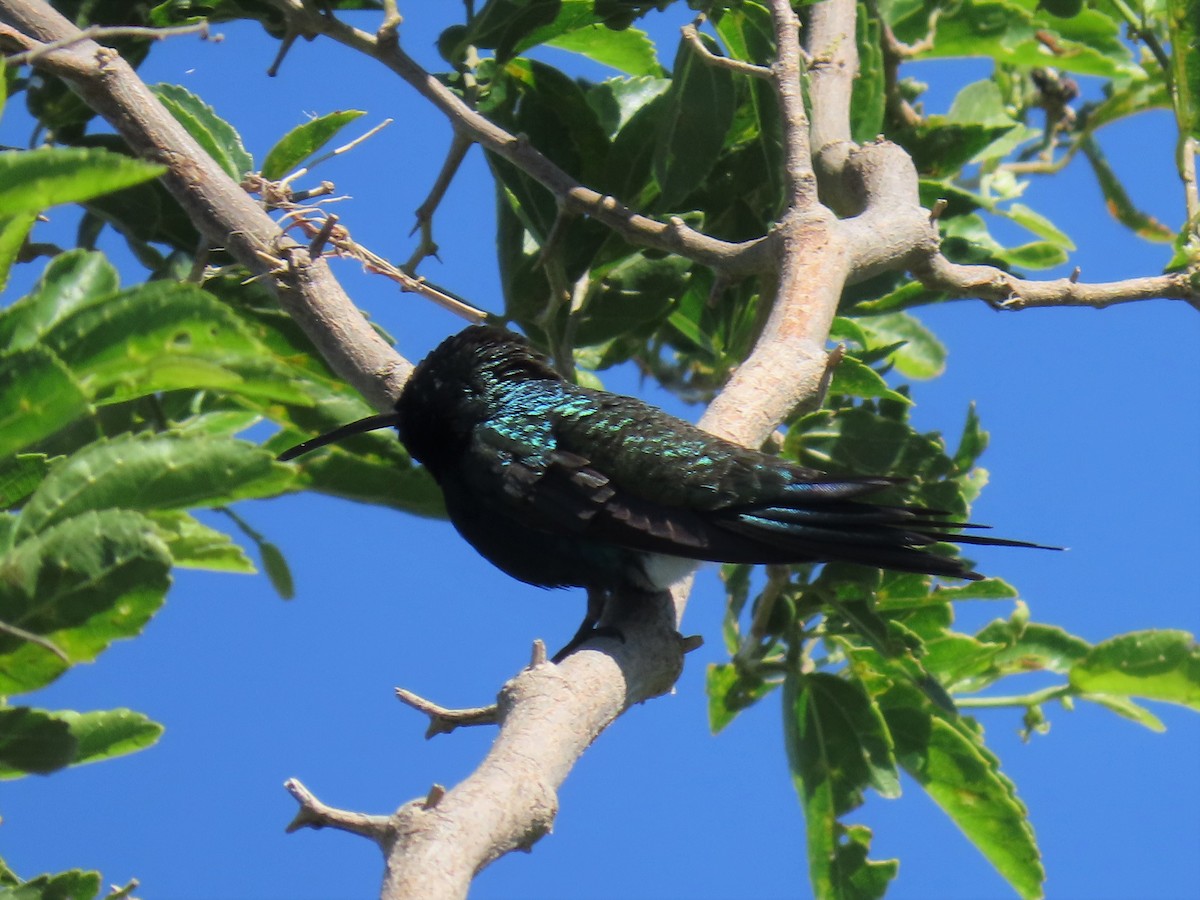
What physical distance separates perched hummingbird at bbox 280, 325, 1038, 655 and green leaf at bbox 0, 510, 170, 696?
1.11 metres

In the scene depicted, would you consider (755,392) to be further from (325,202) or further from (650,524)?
(325,202)

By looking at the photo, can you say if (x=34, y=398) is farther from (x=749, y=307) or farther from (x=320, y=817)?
(x=749, y=307)

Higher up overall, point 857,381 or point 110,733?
point 857,381

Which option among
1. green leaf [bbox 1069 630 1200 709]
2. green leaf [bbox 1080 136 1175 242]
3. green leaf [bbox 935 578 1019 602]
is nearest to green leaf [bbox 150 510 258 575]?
green leaf [bbox 935 578 1019 602]

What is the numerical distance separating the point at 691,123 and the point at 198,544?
1621mm

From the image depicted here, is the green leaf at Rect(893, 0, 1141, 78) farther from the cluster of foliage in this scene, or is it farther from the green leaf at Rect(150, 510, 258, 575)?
the green leaf at Rect(150, 510, 258, 575)

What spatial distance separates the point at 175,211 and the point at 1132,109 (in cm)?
289

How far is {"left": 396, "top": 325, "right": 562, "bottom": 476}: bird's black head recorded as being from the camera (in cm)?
290

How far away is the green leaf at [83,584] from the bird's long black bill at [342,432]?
98 centimetres

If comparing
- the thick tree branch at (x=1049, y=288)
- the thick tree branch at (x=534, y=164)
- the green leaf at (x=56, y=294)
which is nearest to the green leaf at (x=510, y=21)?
the thick tree branch at (x=534, y=164)

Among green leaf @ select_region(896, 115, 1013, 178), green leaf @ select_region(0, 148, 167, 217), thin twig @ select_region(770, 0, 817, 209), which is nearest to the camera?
green leaf @ select_region(0, 148, 167, 217)

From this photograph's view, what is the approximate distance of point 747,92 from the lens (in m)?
3.09

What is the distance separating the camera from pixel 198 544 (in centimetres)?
142

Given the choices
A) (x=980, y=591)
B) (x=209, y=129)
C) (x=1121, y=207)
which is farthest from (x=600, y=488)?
(x=1121, y=207)
